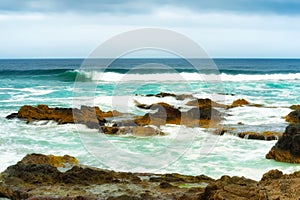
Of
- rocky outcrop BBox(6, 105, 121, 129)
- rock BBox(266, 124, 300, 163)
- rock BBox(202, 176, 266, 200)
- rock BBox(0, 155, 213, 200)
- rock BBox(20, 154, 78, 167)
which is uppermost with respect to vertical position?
rock BBox(202, 176, 266, 200)

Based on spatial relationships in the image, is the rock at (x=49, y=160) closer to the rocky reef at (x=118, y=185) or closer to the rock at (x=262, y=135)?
the rocky reef at (x=118, y=185)

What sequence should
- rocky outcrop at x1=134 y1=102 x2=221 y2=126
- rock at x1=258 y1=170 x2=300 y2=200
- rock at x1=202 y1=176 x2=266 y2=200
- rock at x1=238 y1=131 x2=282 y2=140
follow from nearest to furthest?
rock at x1=202 y1=176 x2=266 y2=200, rock at x1=258 y1=170 x2=300 y2=200, rock at x1=238 y1=131 x2=282 y2=140, rocky outcrop at x1=134 y1=102 x2=221 y2=126

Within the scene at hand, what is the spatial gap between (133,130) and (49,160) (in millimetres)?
5398

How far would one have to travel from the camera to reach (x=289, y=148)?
33.9 ft

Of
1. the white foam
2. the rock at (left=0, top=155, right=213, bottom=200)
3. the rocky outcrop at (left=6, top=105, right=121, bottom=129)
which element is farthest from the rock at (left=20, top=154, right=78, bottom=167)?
the white foam

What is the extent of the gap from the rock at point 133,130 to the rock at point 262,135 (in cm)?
252

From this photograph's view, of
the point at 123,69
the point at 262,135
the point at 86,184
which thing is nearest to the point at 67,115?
the point at 262,135

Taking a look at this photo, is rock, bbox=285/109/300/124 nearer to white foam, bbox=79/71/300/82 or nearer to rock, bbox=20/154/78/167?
rock, bbox=20/154/78/167

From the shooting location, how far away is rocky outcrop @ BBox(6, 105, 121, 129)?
51.1 feet

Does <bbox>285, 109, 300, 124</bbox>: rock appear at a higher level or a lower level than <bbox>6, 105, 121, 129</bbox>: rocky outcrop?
higher

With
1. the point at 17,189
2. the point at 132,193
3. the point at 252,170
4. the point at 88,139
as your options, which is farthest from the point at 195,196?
the point at 88,139

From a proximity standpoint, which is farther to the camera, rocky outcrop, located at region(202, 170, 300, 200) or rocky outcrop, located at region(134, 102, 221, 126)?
rocky outcrop, located at region(134, 102, 221, 126)

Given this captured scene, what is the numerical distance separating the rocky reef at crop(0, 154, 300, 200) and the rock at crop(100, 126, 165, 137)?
581 cm

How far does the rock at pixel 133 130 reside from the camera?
13672 mm
